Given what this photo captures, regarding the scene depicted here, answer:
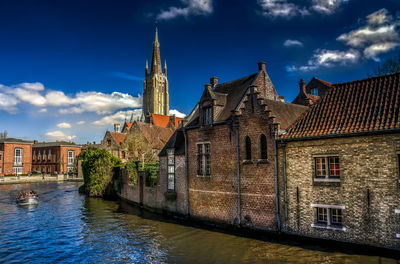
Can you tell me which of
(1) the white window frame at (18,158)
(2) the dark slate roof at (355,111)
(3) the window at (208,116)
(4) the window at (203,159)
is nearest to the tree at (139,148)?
(4) the window at (203,159)

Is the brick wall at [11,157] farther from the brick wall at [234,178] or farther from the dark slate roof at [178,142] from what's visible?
the brick wall at [234,178]

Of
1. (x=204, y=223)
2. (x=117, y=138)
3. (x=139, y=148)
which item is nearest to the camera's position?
(x=204, y=223)

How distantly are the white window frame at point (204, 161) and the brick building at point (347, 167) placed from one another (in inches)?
236

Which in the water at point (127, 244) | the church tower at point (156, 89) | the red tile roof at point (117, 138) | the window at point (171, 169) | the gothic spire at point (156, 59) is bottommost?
the water at point (127, 244)

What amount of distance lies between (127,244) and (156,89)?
96747 millimetres

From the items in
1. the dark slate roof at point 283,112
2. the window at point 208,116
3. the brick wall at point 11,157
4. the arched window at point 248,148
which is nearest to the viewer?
the dark slate roof at point 283,112

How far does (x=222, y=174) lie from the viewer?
2033cm

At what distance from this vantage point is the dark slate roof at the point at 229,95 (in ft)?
70.2

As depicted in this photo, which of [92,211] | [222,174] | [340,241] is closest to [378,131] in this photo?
[340,241]

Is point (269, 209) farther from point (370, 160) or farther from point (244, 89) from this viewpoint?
point (244, 89)

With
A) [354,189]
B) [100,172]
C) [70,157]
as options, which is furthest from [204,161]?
[70,157]

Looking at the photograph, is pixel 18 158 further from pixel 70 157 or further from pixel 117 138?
pixel 117 138

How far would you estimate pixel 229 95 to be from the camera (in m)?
23.2

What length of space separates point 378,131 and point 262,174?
6360mm
